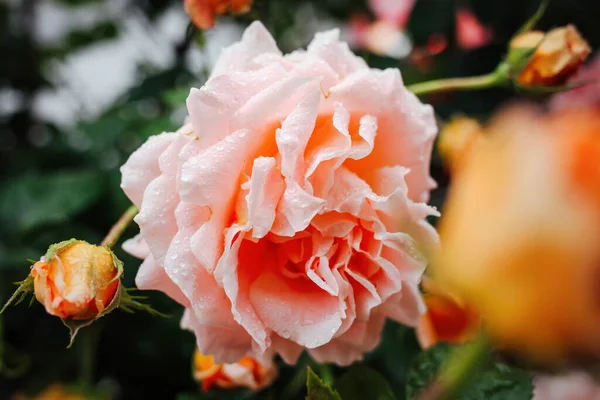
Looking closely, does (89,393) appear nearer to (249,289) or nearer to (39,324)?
(39,324)

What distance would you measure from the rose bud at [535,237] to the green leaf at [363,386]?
9.4 inches

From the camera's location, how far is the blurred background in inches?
22.4

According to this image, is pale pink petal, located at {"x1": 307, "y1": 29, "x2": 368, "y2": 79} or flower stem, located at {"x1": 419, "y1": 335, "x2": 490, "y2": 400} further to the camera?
pale pink petal, located at {"x1": 307, "y1": 29, "x2": 368, "y2": 79}

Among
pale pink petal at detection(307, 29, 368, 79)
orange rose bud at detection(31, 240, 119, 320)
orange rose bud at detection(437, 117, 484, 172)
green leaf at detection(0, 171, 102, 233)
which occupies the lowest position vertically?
green leaf at detection(0, 171, 102, 233)

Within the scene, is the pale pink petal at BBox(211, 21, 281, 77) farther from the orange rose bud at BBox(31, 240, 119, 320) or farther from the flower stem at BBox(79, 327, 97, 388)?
the flower stem at BBox(79, 327, 97, 388)

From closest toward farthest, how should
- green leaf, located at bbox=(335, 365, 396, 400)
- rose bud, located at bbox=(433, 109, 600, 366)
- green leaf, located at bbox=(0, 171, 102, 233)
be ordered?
rose bud, located at bbox=(433, 109, 600, 366) < green leaf, located at bbox=(335, 365, 396, 400) < green leaf, located at bbox=(0, 171, 102, 233)

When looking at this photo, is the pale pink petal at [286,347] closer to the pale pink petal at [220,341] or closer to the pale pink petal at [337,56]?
the pale pink petal at [220,341]

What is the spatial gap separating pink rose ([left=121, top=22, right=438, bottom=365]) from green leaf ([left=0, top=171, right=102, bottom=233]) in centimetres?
37

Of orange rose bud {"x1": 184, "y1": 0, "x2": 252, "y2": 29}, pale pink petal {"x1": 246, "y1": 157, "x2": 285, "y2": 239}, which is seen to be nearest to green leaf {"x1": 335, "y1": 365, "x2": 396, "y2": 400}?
pale pink petal {"x1": 246, "y1": 157, "x2": 285, "y2": 239}

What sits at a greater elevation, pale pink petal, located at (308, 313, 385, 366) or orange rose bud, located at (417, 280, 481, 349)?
pale pink petal, located at (308, 313, 385, 366)

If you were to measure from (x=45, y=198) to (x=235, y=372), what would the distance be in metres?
0.42

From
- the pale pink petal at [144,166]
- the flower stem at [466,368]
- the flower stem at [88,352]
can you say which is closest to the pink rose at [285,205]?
the pale pink petal at [144,166]

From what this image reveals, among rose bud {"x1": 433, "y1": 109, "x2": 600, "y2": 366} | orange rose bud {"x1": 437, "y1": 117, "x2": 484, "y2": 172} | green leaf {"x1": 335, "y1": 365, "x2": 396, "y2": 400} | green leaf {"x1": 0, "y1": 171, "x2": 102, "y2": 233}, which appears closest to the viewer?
rose bud {"x1": 433, "y1": 109, "x2": 600, "y2": 366}

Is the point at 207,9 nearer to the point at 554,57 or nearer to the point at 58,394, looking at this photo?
the point at 554,57
